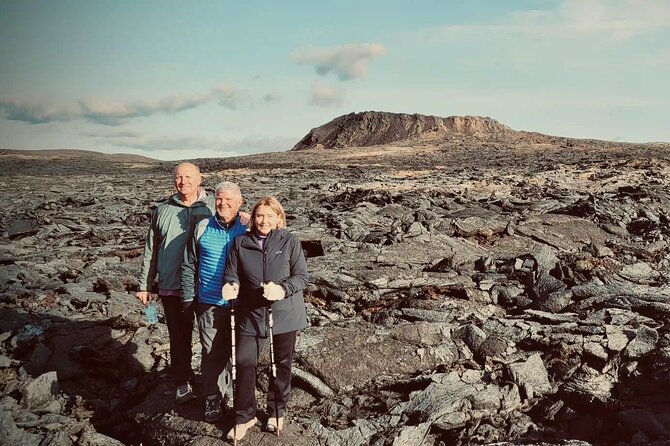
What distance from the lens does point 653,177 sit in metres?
21.5

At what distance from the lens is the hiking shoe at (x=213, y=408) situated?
5.09 metres

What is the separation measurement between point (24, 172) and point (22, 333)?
31603mm

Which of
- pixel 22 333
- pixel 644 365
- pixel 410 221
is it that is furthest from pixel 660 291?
pixel 22 333

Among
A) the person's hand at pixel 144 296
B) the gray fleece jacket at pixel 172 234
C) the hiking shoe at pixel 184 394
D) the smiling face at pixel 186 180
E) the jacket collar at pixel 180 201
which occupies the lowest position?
the hiking shoe at pixel 184 394

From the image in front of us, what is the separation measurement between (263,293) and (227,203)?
87cm

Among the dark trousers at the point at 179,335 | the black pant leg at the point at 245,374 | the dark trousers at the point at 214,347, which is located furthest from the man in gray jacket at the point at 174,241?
the black pant leg at the point at 245,374

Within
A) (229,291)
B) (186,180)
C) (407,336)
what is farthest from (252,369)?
(407,336)

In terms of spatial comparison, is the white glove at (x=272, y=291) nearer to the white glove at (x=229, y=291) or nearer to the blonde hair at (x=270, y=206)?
the white glove at (x=229, y=291)

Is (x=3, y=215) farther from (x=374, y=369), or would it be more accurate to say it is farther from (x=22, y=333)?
(x=374, y=369)

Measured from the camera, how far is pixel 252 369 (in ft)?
15.2

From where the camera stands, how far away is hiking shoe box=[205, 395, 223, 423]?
509 cm

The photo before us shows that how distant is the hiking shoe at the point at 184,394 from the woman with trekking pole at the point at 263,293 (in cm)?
92

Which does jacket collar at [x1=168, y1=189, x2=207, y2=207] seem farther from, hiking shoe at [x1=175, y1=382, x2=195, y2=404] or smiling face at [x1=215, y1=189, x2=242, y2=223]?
hiking shoe at [x1=175, y1=382, x2=195, y2=404]

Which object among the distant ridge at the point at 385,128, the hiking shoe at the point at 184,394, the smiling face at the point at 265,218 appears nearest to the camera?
the smiling face at the point at 265,218
